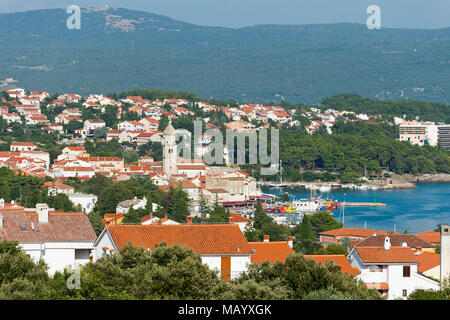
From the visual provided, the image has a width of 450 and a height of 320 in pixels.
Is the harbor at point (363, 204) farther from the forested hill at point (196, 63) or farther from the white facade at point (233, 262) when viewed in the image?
the forested hill at point (196, 63)

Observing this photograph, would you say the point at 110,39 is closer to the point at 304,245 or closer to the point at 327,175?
the point at 327,175

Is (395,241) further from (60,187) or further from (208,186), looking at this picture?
(208,186)

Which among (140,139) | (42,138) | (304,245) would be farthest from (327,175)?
(304,245)

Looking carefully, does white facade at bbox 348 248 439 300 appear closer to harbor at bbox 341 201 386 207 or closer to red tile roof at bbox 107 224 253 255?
red tile roof at bbox 107 224 253 255

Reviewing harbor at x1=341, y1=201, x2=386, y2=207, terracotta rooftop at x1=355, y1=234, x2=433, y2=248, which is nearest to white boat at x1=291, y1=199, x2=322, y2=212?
harbor at x1=341, y1=201, x2=386, y2=207

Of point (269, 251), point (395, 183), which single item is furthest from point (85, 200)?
point (395, 183)

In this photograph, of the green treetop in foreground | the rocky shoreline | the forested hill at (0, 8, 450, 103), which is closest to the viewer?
the green treetop in foreground
